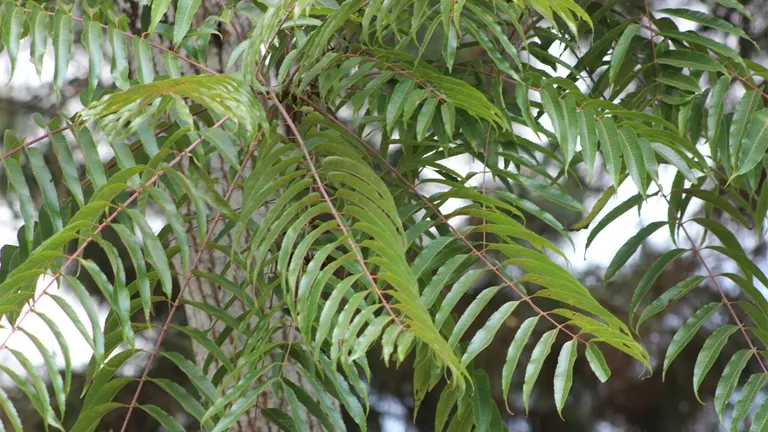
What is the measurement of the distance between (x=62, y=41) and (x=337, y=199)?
410 millimetres

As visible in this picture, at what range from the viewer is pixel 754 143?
48.4 inches

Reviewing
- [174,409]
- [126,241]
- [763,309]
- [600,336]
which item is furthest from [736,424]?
[174,409]

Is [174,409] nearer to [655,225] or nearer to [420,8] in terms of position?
[655,225]

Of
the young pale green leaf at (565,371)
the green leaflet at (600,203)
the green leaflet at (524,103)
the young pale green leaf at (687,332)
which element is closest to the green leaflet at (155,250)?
the young pale green leaf at (565,371)

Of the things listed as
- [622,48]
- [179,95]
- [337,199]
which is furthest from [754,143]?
[179,95]

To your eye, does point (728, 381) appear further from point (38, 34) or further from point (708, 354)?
point (38, 34)

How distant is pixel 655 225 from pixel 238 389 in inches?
30.0

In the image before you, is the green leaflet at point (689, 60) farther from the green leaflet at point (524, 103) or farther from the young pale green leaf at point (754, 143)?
the green leaflet at point (524, 103)

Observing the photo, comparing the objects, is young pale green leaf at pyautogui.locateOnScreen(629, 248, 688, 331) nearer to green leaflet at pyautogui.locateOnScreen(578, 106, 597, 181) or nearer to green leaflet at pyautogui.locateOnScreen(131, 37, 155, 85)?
green leaflet at pyautogui.locateOnScreen(578, 106, 597, 181)

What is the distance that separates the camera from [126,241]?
957 millimetres

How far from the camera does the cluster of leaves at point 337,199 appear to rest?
0.94 meters

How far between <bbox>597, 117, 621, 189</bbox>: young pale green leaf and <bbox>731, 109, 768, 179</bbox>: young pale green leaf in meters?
0.16

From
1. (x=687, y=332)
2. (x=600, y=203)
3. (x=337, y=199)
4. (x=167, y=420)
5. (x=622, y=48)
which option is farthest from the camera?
(x=600, y=203)

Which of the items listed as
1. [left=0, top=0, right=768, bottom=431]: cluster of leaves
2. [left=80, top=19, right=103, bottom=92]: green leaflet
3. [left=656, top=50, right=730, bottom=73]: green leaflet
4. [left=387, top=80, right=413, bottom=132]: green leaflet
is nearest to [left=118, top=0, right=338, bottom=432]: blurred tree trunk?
[left=0, top=0, right=768, bottom=431]: cluster of leaves
